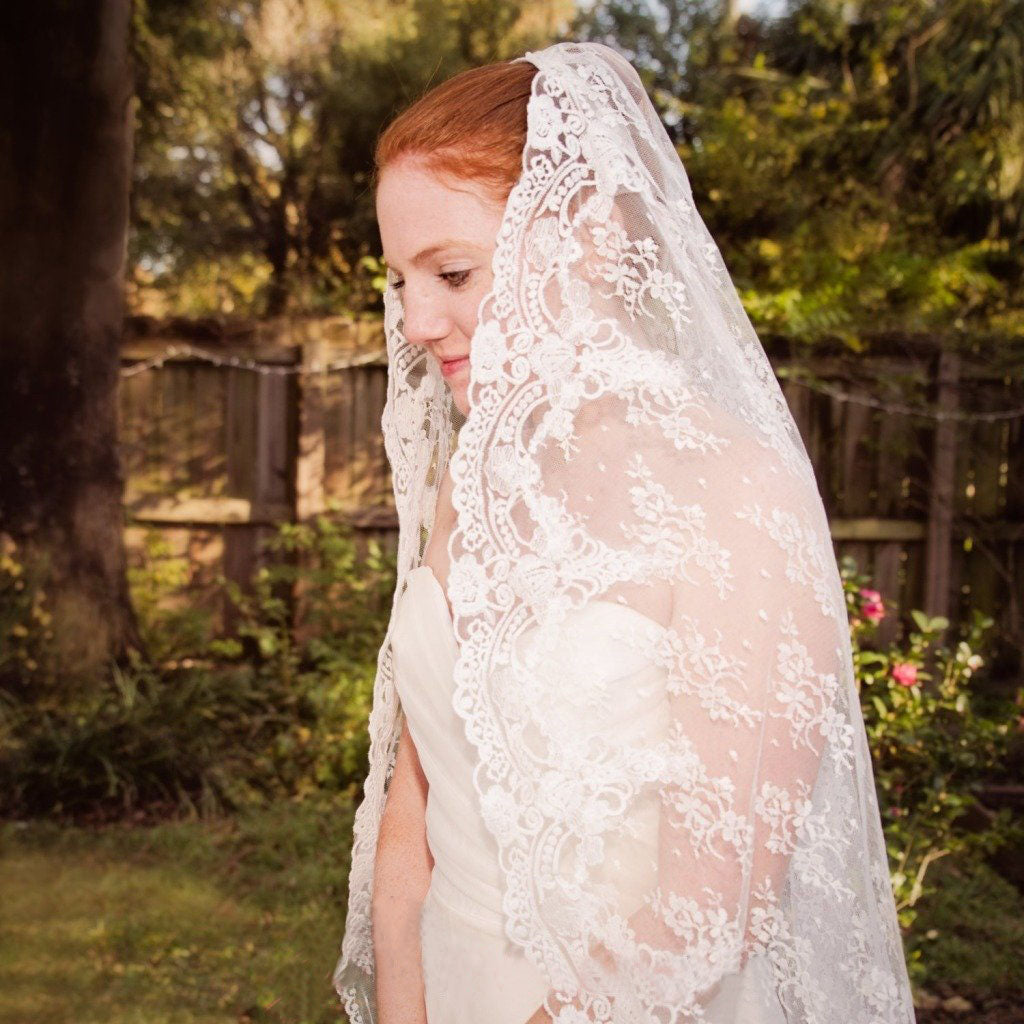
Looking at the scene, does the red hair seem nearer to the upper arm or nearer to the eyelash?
the eyelash

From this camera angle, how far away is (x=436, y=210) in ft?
4.88

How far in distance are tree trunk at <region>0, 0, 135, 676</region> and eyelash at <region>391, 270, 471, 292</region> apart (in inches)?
180

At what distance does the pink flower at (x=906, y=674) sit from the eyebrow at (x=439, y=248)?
2.78 metres

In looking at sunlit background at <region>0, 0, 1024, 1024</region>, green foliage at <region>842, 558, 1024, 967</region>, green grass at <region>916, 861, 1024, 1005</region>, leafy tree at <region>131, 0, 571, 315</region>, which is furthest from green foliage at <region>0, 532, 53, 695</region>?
leafy tree at <region>131, 0, 571, 315</region>

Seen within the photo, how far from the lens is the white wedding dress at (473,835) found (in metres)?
1.30

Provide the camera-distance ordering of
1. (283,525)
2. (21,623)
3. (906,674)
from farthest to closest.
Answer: (283,525), (21,623), (906,674)

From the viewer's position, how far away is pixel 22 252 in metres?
5.50

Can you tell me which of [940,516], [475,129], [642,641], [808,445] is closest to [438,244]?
[475,129]

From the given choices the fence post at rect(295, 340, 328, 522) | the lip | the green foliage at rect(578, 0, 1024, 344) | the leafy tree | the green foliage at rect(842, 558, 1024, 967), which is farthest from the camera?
the leafy tree

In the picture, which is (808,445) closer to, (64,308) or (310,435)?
(310,435)

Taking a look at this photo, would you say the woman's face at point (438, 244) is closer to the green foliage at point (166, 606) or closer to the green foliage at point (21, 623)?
the green foliage at point (21, 623)

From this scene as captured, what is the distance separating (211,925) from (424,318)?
3.21 metres

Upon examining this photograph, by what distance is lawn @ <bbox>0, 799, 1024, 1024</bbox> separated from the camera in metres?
3.51

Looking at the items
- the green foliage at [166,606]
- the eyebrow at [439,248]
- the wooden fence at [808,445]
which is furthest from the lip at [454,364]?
the wooden fence at [808,445]
